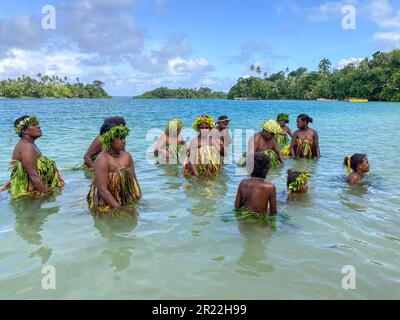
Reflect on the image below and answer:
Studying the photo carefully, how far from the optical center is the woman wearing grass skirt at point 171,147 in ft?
31.5

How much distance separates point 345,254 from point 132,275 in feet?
7.48

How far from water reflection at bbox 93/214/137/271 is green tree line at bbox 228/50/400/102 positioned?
226 ft

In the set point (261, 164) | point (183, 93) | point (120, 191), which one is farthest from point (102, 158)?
point (183, 93)

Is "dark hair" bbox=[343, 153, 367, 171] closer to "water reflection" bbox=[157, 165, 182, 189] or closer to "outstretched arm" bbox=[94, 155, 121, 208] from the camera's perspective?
"water reflection" bbox=[157, 165, 182, 189]

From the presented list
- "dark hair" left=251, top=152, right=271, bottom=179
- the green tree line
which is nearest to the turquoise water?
"dark hair" left=251, top=152, right=271, bottom=179

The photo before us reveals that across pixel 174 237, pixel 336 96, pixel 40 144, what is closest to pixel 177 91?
pixel 336 96

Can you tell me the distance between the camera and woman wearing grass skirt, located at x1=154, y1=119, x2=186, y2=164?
9602 millimetres

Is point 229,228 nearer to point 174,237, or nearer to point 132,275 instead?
point 174,237

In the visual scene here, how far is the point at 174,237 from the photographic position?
477 cm

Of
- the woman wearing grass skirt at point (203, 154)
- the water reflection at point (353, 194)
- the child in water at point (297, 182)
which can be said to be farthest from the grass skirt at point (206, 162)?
the water reflection at point (353, 194)

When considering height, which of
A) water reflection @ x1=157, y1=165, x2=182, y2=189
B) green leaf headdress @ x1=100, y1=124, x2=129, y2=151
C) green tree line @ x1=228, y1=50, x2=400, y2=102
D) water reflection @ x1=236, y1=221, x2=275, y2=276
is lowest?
water reflection @ x1=236, y1=221, x2=275, y2=276

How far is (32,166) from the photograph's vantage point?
6.21m
